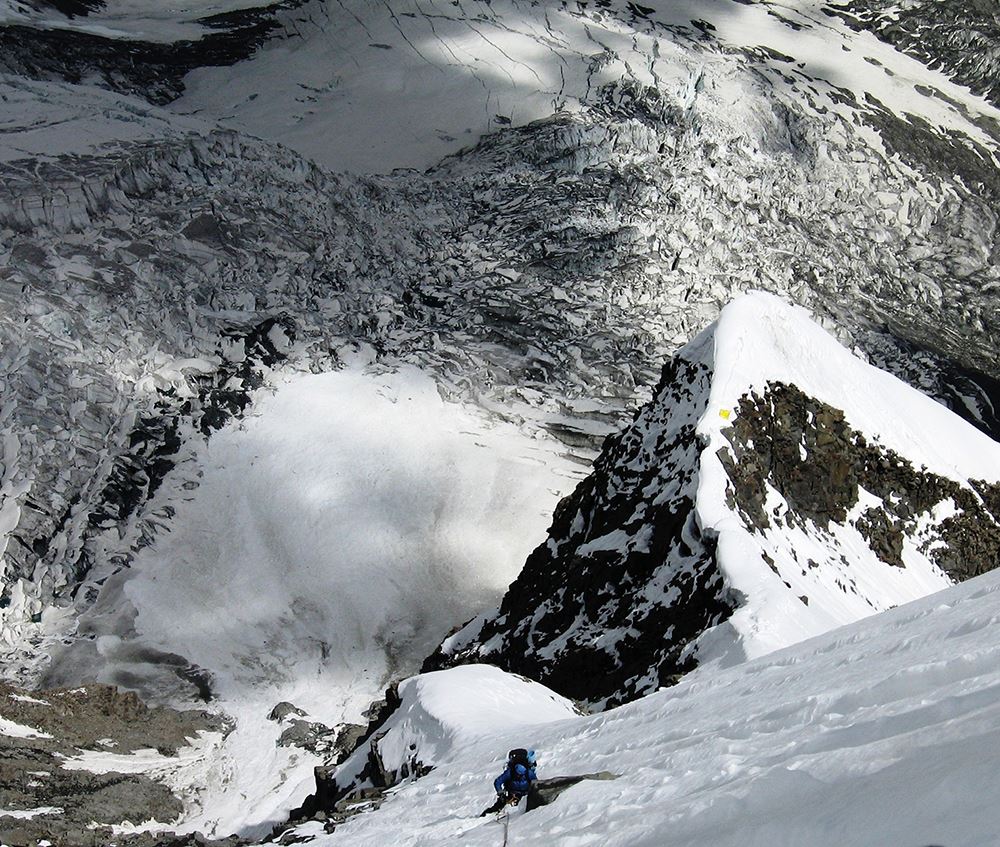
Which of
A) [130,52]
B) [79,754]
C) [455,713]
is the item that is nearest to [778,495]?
[455,713]

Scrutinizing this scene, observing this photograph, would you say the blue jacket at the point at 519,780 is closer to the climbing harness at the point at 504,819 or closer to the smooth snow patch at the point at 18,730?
the climbing harness at the point at 504,819

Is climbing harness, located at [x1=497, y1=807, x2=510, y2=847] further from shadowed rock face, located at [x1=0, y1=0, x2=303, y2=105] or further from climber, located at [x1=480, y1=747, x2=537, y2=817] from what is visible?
shadowed rock face, located at [x1=0, y1=0, x2=303, y2=105]

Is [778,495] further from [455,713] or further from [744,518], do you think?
[455,713]

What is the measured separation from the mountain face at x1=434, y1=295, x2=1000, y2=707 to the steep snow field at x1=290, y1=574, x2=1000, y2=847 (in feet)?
31.5

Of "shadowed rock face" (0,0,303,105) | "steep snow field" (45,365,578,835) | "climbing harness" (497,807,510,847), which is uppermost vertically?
"climbing harness" (497,807,510,847)

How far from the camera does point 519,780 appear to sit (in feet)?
54.7

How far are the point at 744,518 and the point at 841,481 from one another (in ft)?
20.7

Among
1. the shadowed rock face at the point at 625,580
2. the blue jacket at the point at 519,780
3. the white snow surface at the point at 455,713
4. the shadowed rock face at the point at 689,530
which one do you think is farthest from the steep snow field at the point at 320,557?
the blue jacket at the point at 519,780

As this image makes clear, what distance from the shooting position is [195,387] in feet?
242

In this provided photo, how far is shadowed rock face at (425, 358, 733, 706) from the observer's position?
32.8 meters

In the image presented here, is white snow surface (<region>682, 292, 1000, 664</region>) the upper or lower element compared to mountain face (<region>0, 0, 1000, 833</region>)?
upper

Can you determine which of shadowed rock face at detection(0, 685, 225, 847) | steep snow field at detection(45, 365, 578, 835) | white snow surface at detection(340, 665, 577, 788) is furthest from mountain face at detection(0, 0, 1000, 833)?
shadowed rock face at detection(0, 685, 225, 847)

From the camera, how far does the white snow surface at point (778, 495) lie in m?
29.8

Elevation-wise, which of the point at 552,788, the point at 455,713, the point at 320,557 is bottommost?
the point at 320,557
